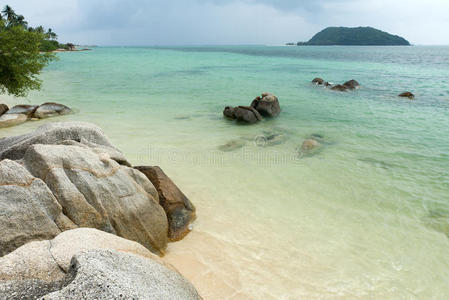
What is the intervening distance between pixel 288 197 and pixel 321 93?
22826 mm

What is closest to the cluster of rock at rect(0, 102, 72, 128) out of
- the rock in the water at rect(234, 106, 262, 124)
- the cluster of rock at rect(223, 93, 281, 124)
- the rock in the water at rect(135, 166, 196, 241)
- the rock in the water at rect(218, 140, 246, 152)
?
the cluster of rock at rect(223, 93, 281, 124)

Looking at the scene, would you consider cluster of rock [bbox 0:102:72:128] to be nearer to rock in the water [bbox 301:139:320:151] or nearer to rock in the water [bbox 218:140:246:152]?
rock in the water [bbox 218:140:246:152]

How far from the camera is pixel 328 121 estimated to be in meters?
18.8

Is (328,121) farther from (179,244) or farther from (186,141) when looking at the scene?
(179,244)

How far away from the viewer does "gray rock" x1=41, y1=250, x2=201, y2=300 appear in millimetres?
2650

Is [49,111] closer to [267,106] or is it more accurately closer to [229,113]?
[229,113]

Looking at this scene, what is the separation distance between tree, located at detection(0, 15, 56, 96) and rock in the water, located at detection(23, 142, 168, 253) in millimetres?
10735

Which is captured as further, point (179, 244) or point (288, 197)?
point (288, 197)

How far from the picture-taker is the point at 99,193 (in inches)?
225

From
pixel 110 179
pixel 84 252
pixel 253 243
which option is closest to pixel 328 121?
pixel 253 243

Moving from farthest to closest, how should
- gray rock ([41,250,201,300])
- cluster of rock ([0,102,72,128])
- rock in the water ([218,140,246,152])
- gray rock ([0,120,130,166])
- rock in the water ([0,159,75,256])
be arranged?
cluster of rock ([0,102,72,128]) → rock in the water ([218,140,246,152]) → gray rock ([0,120,130,166]) → rock in the water ([0,159,75,256]) → gray rock ([41,250,201,300])

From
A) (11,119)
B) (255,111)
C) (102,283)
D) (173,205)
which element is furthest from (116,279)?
(11,119)

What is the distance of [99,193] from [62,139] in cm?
271

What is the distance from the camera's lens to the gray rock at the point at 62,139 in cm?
709
